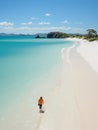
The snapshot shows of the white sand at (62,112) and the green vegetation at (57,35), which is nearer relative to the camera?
the white sand at (62,112)

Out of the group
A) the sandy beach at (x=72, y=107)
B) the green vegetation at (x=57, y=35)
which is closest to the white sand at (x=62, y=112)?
the sandy beach at (x=72, y=107)

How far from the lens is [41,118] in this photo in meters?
10.8

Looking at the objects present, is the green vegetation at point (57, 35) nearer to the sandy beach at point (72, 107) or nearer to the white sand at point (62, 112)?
the sandy beach at point (72, 107)

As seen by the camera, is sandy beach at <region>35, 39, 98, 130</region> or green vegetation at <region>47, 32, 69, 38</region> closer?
sandy beach at <region>35, 39, 98, 130</region>

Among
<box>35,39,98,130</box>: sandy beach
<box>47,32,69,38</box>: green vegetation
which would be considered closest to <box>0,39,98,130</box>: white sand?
<box>35,39,98,130</box>: sandy beach

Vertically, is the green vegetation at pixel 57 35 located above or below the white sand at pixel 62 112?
above

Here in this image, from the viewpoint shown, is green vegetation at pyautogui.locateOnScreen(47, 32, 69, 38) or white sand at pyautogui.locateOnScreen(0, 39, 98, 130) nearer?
white sand at pyautogui.locateOnScreen(0, 39, 98, 130)

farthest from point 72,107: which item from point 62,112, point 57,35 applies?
point 57,35

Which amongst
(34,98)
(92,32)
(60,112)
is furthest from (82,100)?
(92,32)

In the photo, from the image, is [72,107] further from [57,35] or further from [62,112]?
[57,35]

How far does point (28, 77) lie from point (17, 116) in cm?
917

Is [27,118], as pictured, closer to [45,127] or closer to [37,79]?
[45,127]

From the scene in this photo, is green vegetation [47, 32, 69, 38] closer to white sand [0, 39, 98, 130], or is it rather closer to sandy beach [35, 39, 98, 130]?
sandy beach [35, 39, 98, 130]

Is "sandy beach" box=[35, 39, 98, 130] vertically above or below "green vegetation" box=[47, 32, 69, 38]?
below
